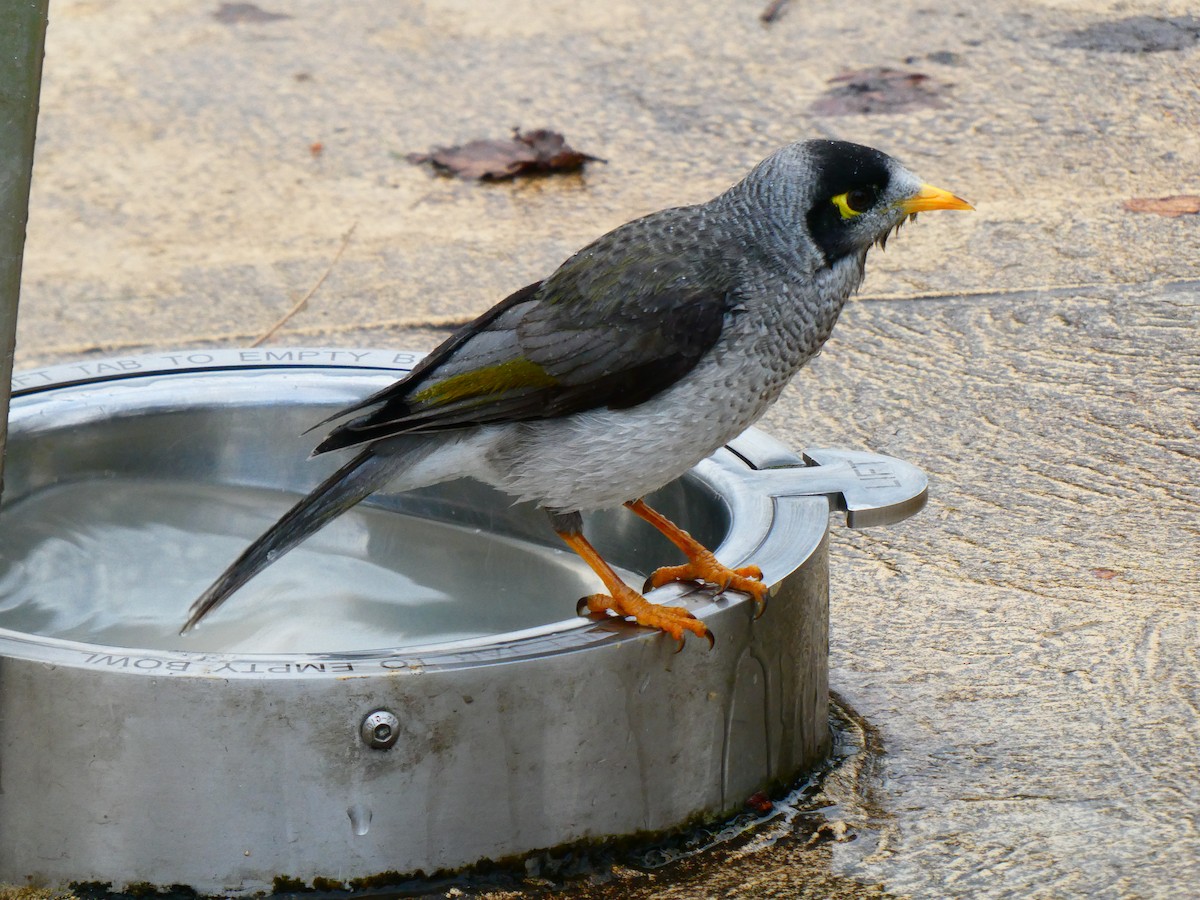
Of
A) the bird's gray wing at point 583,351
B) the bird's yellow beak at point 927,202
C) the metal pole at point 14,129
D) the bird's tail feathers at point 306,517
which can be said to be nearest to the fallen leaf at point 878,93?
the bird's yellow beak at point 927,202

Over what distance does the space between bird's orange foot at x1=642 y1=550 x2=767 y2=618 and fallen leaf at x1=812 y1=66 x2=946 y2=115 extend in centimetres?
412

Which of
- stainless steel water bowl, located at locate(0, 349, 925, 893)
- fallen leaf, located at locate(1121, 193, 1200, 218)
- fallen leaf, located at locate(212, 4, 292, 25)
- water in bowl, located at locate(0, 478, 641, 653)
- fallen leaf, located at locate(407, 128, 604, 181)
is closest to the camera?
stainless steel water bowl, located at locate(0, 349, 925, 893)

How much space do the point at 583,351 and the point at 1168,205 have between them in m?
3.51

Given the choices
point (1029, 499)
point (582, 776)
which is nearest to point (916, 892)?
point (582, 776)

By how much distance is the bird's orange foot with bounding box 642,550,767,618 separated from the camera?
3092 millimetres

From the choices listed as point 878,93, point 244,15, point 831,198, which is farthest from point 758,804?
point 244,15

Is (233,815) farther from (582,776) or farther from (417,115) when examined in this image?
(417,115)

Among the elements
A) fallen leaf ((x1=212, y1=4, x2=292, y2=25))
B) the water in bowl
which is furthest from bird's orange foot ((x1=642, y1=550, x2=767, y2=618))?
fallen leaf ((x1=212, y1=4, x2=292, y2=25))

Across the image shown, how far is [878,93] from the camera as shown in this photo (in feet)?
23.8

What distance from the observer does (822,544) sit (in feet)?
10.9

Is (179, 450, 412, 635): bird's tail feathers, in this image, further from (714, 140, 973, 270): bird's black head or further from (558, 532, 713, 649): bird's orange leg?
(714, 140, 973, 270): bird's black head

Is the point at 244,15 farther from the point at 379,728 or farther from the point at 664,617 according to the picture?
the point at 379,728

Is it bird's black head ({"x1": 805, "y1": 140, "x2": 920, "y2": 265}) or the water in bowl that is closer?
bird's black head ({"x1": 805, "y1": 140, "x2": 920, "y2": 265})

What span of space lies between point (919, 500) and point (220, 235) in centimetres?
392
